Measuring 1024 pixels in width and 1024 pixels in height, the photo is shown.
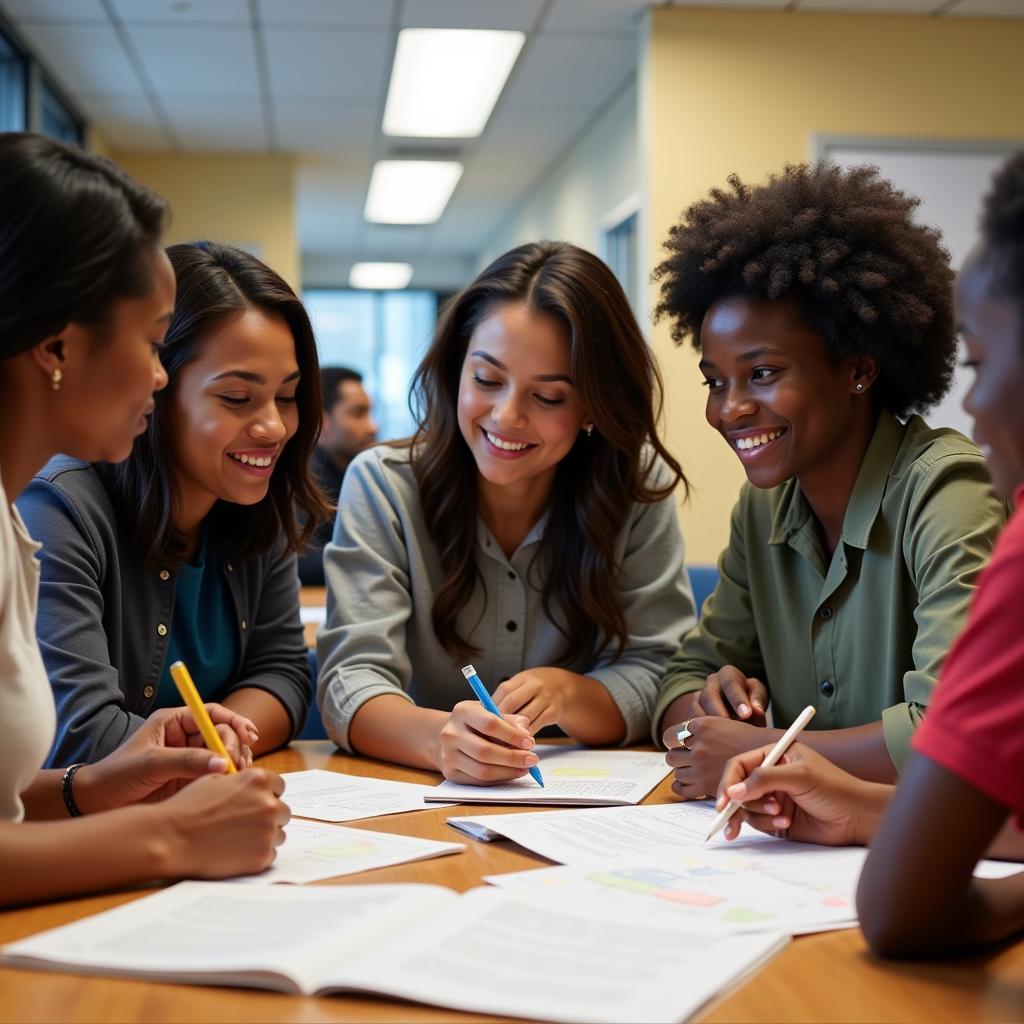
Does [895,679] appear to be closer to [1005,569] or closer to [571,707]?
[571,707]

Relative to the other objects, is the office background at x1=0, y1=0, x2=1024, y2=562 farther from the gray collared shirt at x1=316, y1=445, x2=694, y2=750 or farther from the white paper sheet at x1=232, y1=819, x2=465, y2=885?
the white paper sheet at x1=232, y1=819, x2=465, y2=885

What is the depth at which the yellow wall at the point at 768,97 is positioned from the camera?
4992 mm

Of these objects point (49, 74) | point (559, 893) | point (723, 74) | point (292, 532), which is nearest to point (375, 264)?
point (49, 74)

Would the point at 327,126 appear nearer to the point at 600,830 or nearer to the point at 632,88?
the point at 632,88

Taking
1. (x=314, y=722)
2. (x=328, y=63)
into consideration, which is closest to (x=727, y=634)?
(x=314, y=722)

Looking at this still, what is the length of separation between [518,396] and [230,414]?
1.48 ft

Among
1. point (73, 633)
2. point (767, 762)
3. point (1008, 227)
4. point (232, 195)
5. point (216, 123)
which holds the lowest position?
point (767, 762)

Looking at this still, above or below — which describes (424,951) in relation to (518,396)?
below

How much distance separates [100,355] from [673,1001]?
0.79 m

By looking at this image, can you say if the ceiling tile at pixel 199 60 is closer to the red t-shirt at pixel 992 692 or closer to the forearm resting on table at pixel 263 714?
the forearm resting on table at pixel 263 714

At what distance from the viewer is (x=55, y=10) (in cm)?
514

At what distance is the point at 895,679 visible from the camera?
1.58 m

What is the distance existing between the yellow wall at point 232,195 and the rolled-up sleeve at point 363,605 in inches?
228

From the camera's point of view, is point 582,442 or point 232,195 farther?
point 232,195
